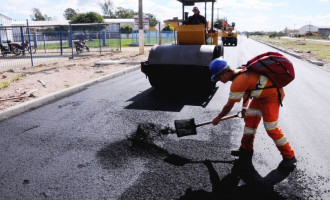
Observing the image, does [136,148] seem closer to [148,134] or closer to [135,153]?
[135,153]

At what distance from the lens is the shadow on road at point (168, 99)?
5.78m

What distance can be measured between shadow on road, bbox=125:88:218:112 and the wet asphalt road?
5 cm

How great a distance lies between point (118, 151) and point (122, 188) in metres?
0.93

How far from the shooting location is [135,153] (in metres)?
3.64

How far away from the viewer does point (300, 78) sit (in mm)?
9508

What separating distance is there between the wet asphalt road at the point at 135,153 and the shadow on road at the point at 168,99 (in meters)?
0.05

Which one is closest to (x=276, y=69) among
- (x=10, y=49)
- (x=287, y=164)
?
(x=287, y=164)

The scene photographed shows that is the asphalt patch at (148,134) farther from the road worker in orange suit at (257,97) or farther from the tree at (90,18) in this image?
the tree at (90,18)

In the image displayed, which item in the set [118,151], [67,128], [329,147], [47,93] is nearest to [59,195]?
[118,151]

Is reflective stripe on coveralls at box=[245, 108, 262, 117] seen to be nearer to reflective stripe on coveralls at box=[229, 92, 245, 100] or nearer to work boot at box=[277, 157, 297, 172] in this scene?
reflective stripe on coveralls at box=[229, 92, 245, 100]

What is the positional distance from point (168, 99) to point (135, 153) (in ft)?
9.49

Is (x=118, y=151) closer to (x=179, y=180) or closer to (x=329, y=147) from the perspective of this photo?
(x=179, y=180)

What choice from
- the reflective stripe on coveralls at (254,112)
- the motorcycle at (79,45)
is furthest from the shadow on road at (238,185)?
the motorcycle at (79,45)

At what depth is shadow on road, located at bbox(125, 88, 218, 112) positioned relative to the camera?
578cm
